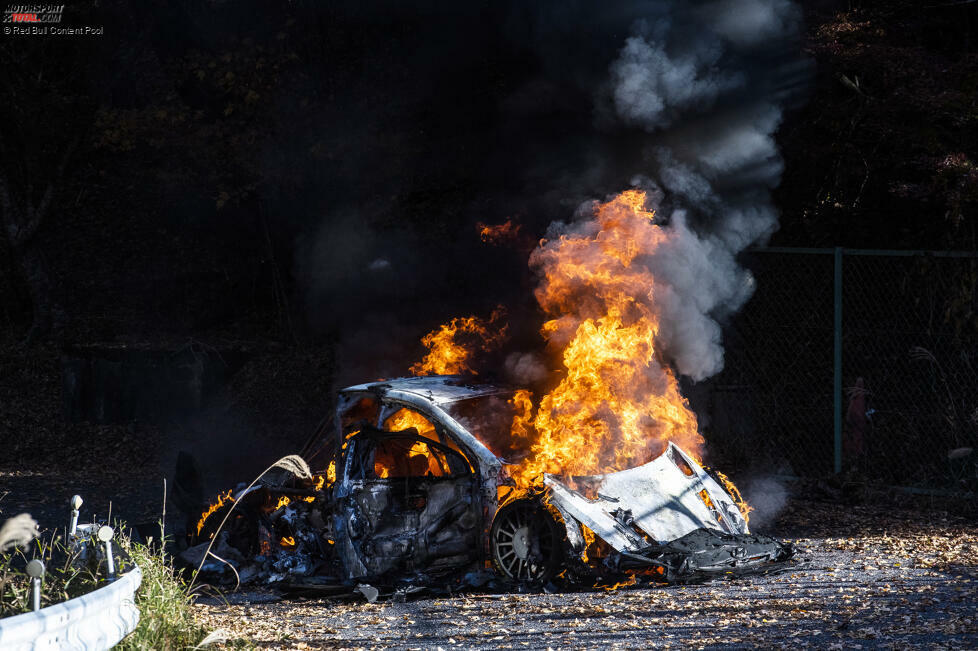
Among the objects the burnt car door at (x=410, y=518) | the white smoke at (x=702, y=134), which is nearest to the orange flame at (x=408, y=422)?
the burnt car door at (x=410, y=518)

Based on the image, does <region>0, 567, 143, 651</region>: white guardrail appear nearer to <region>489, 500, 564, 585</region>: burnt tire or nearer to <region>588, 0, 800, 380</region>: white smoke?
<region>489, 500, 564, 585</region>: burnt tire

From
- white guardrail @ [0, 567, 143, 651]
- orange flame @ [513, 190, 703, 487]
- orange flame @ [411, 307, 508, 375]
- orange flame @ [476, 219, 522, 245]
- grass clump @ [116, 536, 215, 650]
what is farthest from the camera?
orange flame @ [476, 219, 522, 245]

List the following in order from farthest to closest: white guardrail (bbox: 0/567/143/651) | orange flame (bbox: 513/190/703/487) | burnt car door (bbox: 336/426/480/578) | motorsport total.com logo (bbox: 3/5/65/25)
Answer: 1. motorsport total.com logo (bbox: 3/5/65/25)
2. orange flame (bbox: 513/190/703/487)
3. burnt car door (bbox: 336/426/480/578)
4. white guardrail (bbox: 0/567/143/651)

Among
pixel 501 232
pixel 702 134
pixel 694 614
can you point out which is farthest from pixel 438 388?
pixel 702 134

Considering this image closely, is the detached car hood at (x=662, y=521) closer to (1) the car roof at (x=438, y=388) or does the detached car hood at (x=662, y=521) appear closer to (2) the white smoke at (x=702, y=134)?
(1) the car roof at (x=438, y=388)

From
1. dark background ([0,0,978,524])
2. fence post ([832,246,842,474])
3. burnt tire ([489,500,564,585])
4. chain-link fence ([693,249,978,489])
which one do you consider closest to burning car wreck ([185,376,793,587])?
burnt tire ([489,500,564,585])

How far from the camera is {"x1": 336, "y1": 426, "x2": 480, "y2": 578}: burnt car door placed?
7.15 metres

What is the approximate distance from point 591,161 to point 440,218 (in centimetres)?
488

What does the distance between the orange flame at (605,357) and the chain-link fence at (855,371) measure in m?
2.98

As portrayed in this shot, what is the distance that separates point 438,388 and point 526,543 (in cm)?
156

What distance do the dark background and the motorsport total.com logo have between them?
0.68 feet

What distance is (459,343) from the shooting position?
360 inches

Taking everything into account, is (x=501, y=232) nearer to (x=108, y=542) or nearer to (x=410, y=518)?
(x=410, y=518)

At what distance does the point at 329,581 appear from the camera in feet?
23.8
